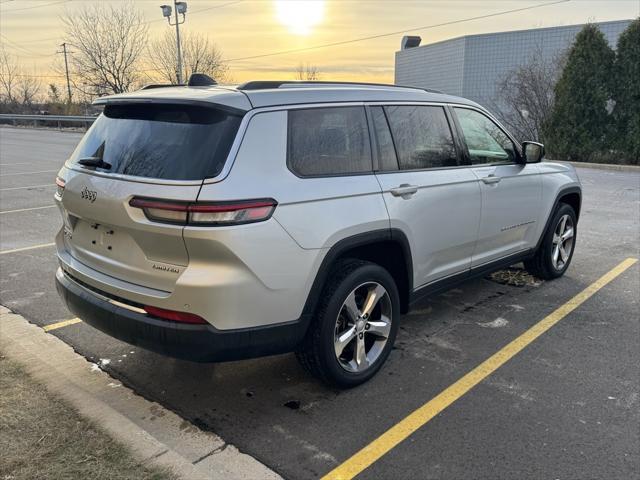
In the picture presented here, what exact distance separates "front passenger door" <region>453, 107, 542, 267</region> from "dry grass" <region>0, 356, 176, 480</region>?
9.75 ft

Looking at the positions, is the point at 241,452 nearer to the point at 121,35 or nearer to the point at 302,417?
the point at 302,417

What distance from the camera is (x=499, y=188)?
15.1 ft

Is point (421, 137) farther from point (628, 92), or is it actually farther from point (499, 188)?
point (628, 92)

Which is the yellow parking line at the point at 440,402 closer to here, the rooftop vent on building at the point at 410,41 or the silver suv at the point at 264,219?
the silver suv at the point at 264,219

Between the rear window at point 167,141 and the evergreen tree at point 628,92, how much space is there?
55.6ft

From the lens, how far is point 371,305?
357cm

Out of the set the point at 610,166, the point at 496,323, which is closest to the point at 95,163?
the point at 496,323

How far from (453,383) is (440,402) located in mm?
273

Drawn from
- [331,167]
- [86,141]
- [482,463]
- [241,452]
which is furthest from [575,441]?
[86,141]

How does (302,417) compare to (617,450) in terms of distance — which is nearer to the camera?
(617,450)

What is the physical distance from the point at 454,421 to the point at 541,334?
1.58 m

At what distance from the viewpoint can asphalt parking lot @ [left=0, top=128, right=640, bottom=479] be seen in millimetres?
2852

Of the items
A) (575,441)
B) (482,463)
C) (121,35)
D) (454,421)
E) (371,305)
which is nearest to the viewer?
(482,463)

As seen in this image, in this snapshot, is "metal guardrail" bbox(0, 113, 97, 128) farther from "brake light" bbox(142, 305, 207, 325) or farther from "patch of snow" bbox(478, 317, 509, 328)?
"brake light" bbox(142, 305, 207, 325)
